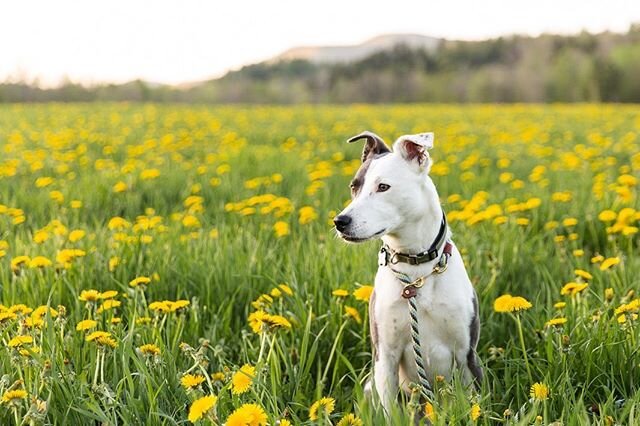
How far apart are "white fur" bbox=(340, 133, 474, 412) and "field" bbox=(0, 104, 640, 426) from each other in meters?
0.15

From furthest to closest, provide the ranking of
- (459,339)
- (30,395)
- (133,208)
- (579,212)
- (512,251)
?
(133,208) < (579,212) < (512,251) < (459,339) < (30,395)

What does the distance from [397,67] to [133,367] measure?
200 ft

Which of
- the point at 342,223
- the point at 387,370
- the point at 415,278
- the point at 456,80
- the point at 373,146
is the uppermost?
the point at 456,80

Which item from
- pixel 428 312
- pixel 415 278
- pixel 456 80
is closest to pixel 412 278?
pixel 415 278

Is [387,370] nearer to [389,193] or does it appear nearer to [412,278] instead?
[412,278]

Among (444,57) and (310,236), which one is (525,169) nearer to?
(310,236)

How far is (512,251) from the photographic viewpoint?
12.1 ft

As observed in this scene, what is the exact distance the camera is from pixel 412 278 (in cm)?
231

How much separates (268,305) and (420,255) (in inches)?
32.7

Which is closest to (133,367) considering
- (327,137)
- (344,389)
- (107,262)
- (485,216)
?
(344,389)

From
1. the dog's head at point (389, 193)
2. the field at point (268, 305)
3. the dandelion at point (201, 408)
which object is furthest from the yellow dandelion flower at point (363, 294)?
the dandelion at point (201, 408)

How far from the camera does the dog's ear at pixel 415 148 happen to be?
2.31m

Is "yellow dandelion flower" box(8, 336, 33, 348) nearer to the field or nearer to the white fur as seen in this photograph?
the field

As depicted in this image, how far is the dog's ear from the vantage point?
7.58 ft
